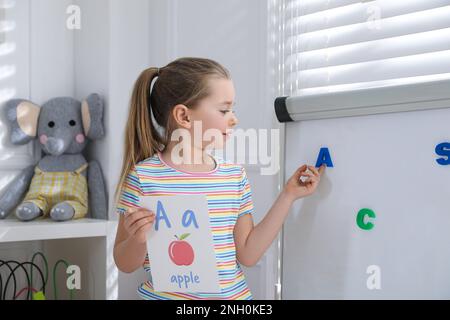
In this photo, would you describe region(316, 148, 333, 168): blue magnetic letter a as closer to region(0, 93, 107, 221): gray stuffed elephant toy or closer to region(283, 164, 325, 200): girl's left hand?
region(283, 164, 325, 200): girl's left hand

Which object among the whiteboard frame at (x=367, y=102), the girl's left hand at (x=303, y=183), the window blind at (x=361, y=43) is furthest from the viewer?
the window blind at (x=361, y=43)

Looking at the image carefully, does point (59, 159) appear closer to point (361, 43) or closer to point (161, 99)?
point (161, 99)

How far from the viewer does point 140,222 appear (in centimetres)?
114

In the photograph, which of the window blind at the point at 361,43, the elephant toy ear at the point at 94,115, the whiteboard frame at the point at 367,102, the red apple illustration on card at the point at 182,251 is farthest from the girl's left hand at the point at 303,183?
the elephant toy ear at the point at 94,115

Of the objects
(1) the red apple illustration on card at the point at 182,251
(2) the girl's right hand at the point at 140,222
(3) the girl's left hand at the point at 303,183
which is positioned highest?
(3) the girl's left hand at the point at 303,183

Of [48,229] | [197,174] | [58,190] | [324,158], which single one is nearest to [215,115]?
[197,174]

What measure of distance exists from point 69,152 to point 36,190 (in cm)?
18

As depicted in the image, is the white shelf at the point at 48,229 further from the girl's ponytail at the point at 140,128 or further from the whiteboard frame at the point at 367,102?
the whiteboard frame at the point at 367,102

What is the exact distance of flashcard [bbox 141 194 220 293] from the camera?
3.75 feet

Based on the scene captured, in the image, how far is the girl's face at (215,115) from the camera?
125 cm

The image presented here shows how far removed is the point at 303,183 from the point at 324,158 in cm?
7

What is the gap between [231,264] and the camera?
1272 millimetres

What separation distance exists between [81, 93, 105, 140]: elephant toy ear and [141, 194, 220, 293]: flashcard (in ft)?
3.14

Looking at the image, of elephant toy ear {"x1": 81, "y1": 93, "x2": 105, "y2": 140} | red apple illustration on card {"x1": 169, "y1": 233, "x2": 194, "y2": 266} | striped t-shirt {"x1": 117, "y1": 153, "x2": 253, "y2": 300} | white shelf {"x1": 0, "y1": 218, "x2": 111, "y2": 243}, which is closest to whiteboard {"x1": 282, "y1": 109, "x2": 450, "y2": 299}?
striped t-shirt {"x1": 117, "y1": 153, "x2": 253, "y2": 300}
